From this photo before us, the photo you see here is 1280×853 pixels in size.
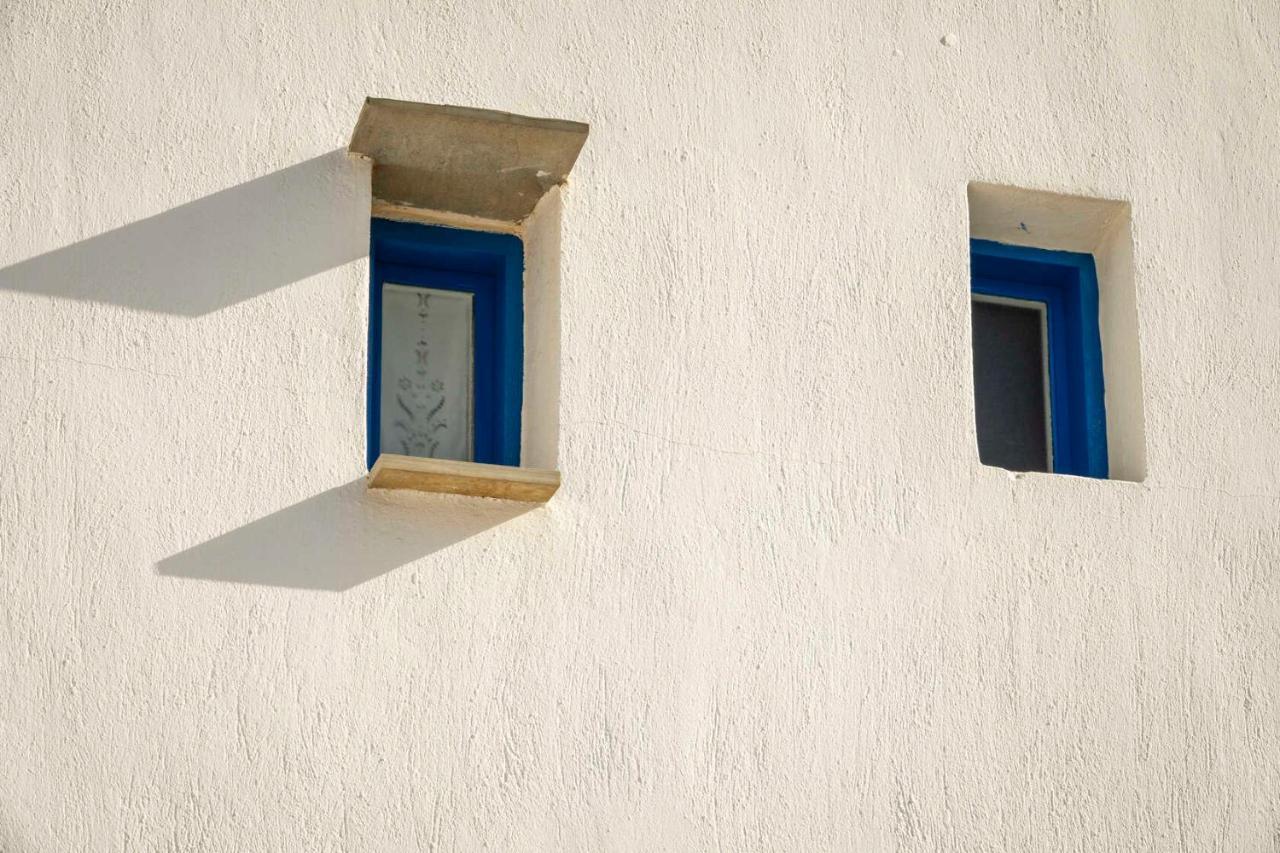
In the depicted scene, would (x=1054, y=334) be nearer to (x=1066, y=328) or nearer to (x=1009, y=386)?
(x=1066, y=328)

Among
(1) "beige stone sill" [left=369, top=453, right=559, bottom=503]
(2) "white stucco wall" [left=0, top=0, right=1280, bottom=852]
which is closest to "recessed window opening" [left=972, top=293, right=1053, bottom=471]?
(2) "white stucco wall" [left=0, top=0, right=1280, bottom=852]

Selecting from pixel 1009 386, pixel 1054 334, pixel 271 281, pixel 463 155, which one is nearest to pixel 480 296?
pixel 463 155

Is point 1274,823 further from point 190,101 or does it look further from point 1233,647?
point 190,101

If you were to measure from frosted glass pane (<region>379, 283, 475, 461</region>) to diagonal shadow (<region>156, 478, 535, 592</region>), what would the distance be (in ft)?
1.18

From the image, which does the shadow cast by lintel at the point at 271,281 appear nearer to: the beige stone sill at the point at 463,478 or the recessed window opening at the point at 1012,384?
the beige stone sill at the point at 463,478

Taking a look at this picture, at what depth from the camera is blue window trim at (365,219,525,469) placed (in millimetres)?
6754

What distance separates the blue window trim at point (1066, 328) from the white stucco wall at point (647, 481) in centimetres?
19

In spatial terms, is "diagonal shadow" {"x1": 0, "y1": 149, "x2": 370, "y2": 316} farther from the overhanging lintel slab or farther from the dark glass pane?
the dark glass pane

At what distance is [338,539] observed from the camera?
629cm

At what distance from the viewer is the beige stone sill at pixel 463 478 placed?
6215mm

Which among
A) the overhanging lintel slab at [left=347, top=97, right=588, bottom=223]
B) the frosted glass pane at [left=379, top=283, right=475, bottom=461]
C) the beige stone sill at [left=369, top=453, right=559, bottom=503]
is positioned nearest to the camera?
the beige stone sill at [left=369, top=453, right=559, bottom=503]

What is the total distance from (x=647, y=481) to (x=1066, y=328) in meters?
1.59

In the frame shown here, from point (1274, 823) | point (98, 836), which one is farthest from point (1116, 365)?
point (98, 836)

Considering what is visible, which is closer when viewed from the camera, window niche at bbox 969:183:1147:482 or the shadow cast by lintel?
the shadow cast by lintel
